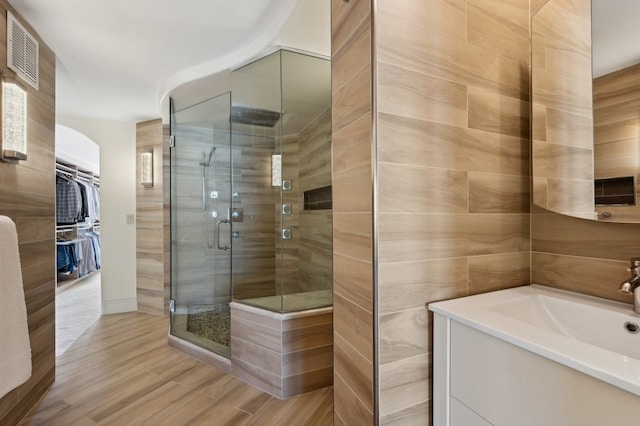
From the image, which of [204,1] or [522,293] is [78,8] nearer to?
[204,1]

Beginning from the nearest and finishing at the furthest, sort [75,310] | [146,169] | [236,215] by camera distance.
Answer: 1. [236,215]
2. [146,169]
3. [75,310]

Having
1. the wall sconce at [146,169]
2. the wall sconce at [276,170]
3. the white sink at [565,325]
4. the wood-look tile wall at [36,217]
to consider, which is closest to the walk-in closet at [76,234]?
the wall sconce at [146,169]

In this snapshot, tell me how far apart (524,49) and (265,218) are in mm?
1987

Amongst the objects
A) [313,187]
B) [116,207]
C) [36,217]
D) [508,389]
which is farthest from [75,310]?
[508,389]

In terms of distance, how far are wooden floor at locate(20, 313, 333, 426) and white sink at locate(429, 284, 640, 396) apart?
49.2 inches

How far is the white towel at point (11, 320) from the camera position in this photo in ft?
4.18

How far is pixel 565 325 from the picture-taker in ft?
3.41

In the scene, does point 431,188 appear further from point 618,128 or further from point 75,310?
point 75,310

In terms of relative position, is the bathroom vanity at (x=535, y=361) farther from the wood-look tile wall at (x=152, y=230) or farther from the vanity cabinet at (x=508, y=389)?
the wood-look tile wall at (x=152, y=230)

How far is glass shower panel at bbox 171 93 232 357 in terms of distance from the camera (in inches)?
118

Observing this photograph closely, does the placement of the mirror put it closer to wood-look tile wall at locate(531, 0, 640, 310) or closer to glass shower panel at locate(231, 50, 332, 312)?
wood-look tile wall at locate(531, 0, 640, 310)

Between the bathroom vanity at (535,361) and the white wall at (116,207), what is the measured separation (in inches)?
149

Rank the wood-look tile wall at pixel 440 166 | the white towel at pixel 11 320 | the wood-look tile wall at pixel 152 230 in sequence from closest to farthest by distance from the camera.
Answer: the wood-look tile wall at pixel 440 166 < the white towel at pixel 11 320 < the wood-look tile wall at pixel 152 230

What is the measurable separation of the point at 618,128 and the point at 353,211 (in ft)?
2.95
